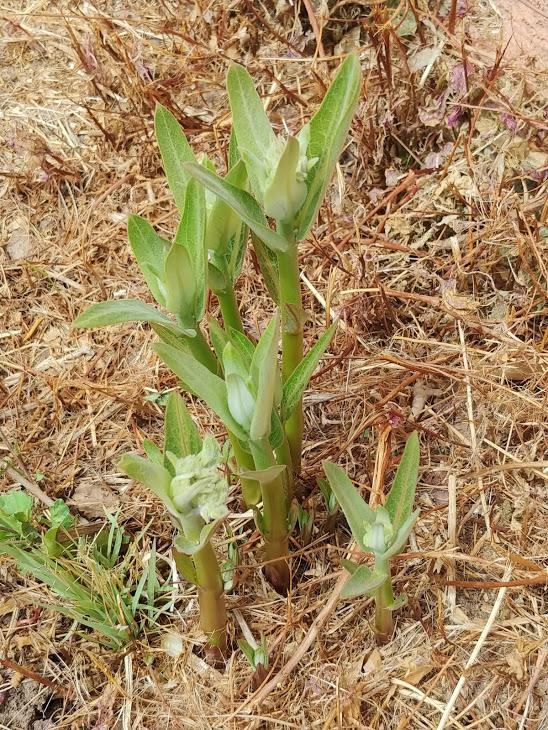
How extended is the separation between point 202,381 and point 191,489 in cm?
16

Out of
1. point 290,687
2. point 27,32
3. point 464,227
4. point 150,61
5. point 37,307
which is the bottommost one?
point 290,687

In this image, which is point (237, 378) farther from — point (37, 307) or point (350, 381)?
point (37, 307)

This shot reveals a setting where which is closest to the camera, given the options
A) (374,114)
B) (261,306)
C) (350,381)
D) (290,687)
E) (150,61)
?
(290,687)

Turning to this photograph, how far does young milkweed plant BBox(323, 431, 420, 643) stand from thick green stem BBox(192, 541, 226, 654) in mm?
212

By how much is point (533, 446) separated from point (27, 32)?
6.58 ft

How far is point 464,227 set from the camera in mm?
1945

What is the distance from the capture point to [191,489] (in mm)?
1076

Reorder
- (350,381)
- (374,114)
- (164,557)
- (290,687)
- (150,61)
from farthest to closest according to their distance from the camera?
(150,61) → (374,114) → (350,381) → (164,557) → (290,687)

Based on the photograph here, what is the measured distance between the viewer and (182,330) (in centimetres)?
121

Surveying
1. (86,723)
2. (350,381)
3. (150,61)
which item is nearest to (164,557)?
(86,723)

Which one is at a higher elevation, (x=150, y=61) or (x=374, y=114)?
(x=150, y=61)

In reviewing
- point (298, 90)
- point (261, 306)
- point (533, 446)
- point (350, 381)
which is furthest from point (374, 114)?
point (533, 446)

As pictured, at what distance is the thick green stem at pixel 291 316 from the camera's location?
120cm

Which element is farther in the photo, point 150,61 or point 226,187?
point 150,61
